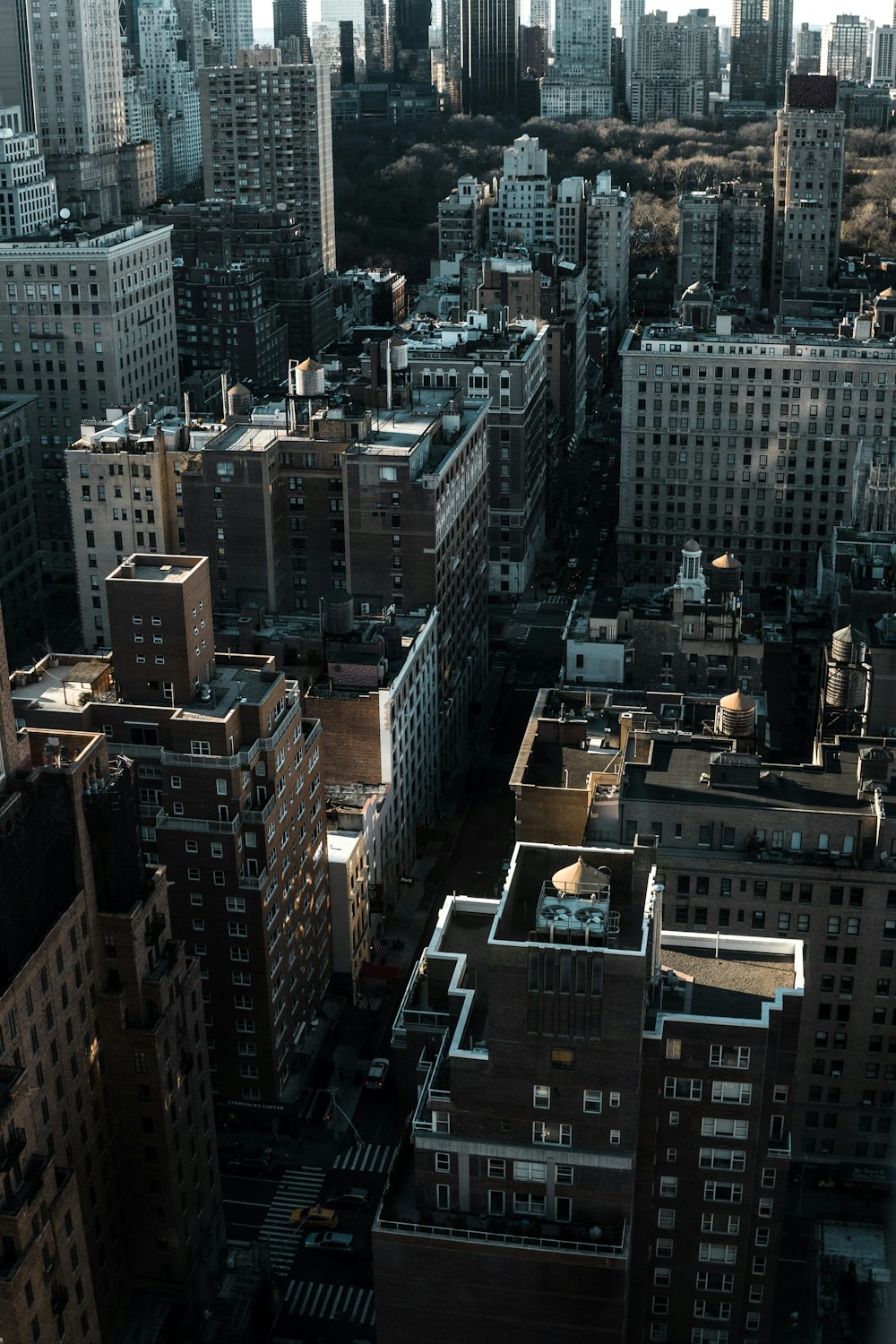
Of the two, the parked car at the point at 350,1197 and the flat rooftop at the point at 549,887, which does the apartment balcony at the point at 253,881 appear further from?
the flat rooftop at the point at 549,887

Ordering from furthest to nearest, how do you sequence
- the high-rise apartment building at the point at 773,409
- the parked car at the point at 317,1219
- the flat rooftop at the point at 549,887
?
the high-rise apartment building at the point at 773,409 → the parked car at the point at 317,1219 → the flat rooftop at the point at 549,887

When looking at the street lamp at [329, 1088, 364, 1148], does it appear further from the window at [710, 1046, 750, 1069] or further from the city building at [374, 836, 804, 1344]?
the window at [710, 1046, 750, 1069]

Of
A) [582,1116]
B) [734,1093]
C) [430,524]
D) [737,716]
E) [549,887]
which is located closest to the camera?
[582,1116]

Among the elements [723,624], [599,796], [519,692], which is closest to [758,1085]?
[599,796]

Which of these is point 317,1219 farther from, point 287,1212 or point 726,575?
point 726,575

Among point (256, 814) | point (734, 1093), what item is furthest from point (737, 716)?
point (734, 1093)

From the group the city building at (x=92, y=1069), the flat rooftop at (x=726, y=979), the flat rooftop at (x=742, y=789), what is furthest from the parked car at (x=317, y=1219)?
the flat rooftop at (x=726, y=979)
